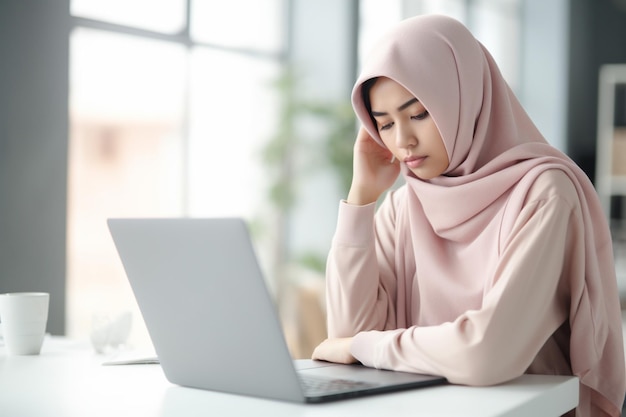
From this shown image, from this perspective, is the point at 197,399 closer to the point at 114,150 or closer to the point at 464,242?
the point at 464,242

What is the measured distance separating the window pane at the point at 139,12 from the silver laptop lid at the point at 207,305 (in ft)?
9.86

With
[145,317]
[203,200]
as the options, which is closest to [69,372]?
[145,317]

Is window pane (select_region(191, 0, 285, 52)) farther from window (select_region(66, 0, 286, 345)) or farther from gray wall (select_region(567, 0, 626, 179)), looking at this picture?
gray wall (select_region(567, 0, 626, 179))

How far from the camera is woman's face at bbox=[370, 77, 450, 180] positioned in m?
1.57

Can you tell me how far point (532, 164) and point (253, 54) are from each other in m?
4.18

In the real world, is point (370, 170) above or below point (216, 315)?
above

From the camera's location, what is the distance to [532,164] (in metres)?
1.49

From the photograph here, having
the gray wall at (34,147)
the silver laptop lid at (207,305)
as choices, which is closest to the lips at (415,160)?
the silver laptop lid at (207,305)

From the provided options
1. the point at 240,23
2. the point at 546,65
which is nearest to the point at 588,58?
the point at 546,65

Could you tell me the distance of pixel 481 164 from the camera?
1634 mm

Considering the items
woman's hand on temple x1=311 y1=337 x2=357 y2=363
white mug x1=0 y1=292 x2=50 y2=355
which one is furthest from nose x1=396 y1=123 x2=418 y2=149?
white mug x1=0 y1=292 x2=50 y2=355

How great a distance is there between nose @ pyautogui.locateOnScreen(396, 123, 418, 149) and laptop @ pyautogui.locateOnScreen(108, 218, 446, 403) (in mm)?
422

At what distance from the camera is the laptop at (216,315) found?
1122 millimetres

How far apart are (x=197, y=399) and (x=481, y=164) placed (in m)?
0.72
